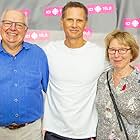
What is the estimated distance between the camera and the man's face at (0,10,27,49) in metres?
1.91

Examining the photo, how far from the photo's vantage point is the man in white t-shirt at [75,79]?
1.94 metres

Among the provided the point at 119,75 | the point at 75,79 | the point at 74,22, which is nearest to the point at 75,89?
the point at 75,79

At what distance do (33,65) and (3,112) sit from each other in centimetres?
32

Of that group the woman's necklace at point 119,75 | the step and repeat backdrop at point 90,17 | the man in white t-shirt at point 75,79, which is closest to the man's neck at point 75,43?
the man in white t-shirt at point 75,79

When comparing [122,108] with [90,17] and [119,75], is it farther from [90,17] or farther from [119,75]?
[90,17]

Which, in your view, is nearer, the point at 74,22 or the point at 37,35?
the point at 74,22

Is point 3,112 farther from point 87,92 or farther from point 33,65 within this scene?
point 87,92

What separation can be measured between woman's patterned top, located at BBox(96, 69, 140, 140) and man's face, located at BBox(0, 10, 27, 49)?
576mm

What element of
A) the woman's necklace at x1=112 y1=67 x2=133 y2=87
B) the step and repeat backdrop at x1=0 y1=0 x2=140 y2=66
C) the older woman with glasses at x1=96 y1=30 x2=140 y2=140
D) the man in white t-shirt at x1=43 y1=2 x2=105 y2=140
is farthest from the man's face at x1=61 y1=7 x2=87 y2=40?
the step and repeat backdrop at x1=0 y1=0 x2=140 y2=66

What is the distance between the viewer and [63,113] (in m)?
1.97

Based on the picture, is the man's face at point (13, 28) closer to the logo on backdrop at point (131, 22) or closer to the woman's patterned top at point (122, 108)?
the woman's patterned top at point (122, 108)

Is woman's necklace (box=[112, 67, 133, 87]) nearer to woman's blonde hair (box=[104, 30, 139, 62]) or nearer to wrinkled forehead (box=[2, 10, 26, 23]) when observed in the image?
woman's blonde hair (box=[104, 30, 139, 62])

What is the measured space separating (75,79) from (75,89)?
0.19 feet

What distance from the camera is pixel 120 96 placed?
1.85m
